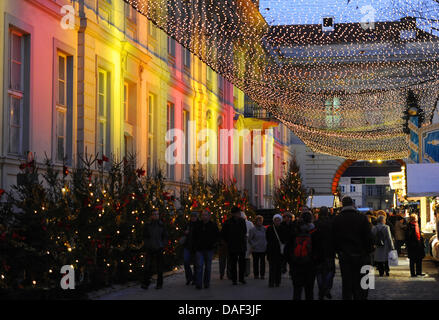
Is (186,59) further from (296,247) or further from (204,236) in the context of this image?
(296,247)

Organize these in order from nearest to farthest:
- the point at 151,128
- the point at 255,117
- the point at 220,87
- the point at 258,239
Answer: the point at 258,239
the point at 151,128
the point at 220,87
the point at 255,117

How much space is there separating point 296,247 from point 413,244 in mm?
8555

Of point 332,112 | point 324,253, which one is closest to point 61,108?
point 324,253

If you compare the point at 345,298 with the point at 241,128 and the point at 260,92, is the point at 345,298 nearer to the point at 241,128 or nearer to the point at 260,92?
the point at 260,92

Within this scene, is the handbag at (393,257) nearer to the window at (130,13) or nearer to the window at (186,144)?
the window at (130,13)

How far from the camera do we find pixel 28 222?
47.9 feet

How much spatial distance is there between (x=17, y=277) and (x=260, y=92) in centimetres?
1243

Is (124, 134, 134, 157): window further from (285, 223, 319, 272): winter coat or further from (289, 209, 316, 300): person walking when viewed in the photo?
(289, 209, 316, 300): person walking

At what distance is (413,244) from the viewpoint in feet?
66.0

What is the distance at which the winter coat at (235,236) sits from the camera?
17720mm

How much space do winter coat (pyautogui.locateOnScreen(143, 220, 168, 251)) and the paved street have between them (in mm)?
803

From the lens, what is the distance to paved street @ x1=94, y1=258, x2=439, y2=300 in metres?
15.0
